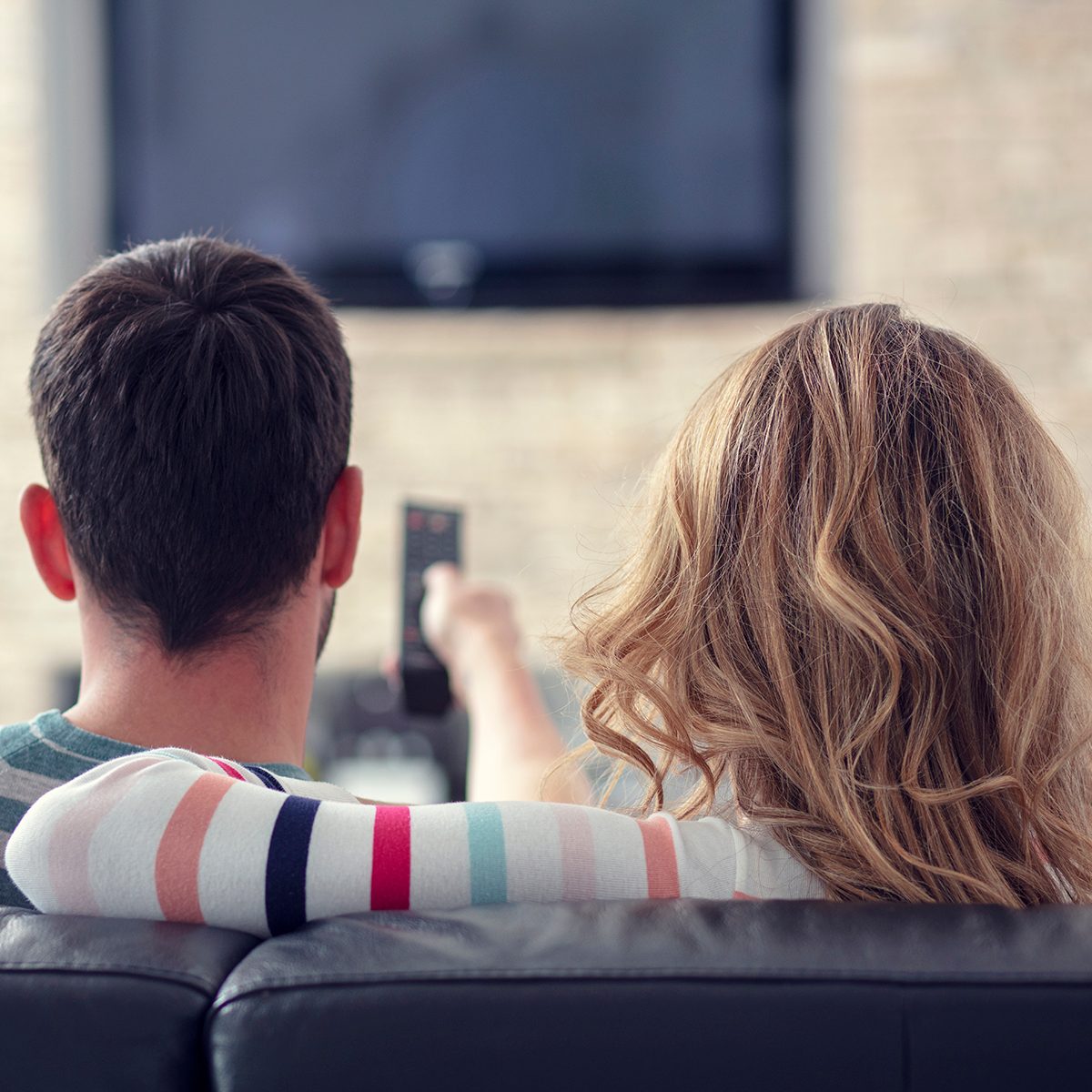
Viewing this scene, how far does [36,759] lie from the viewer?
0.75 m

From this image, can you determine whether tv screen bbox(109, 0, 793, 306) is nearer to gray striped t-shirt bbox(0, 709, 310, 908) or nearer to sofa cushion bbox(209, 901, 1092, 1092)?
gray striped t-shirt bbox(0, 709, 310, 908)

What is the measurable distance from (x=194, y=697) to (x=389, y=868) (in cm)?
26

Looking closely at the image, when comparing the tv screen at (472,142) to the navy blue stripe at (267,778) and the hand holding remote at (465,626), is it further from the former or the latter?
the navy blue stripe at (267,778)

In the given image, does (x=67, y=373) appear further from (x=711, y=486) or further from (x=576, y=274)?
(x=576, y=274)

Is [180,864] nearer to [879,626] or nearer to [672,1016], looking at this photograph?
[672,1016]

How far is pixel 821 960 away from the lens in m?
0.51

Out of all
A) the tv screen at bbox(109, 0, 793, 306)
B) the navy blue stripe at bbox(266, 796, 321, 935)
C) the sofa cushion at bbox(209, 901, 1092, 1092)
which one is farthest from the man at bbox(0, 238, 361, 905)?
the tv screen at bbox(109, 0, 793, 306)

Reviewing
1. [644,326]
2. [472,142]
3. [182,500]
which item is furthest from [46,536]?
[472,142]

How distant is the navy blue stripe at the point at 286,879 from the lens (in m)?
0.59

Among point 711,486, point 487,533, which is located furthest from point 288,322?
point 487,533

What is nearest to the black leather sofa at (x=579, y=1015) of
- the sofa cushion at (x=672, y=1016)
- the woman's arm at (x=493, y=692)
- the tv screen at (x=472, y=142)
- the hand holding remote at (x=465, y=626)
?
the sofa cushion at (x=672, y=1016)

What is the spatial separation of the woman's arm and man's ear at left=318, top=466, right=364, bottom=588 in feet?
0.73

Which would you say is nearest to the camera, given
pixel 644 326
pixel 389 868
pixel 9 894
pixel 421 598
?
pixel 389 868

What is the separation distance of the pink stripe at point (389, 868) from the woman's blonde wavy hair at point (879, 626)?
8.1 inches
